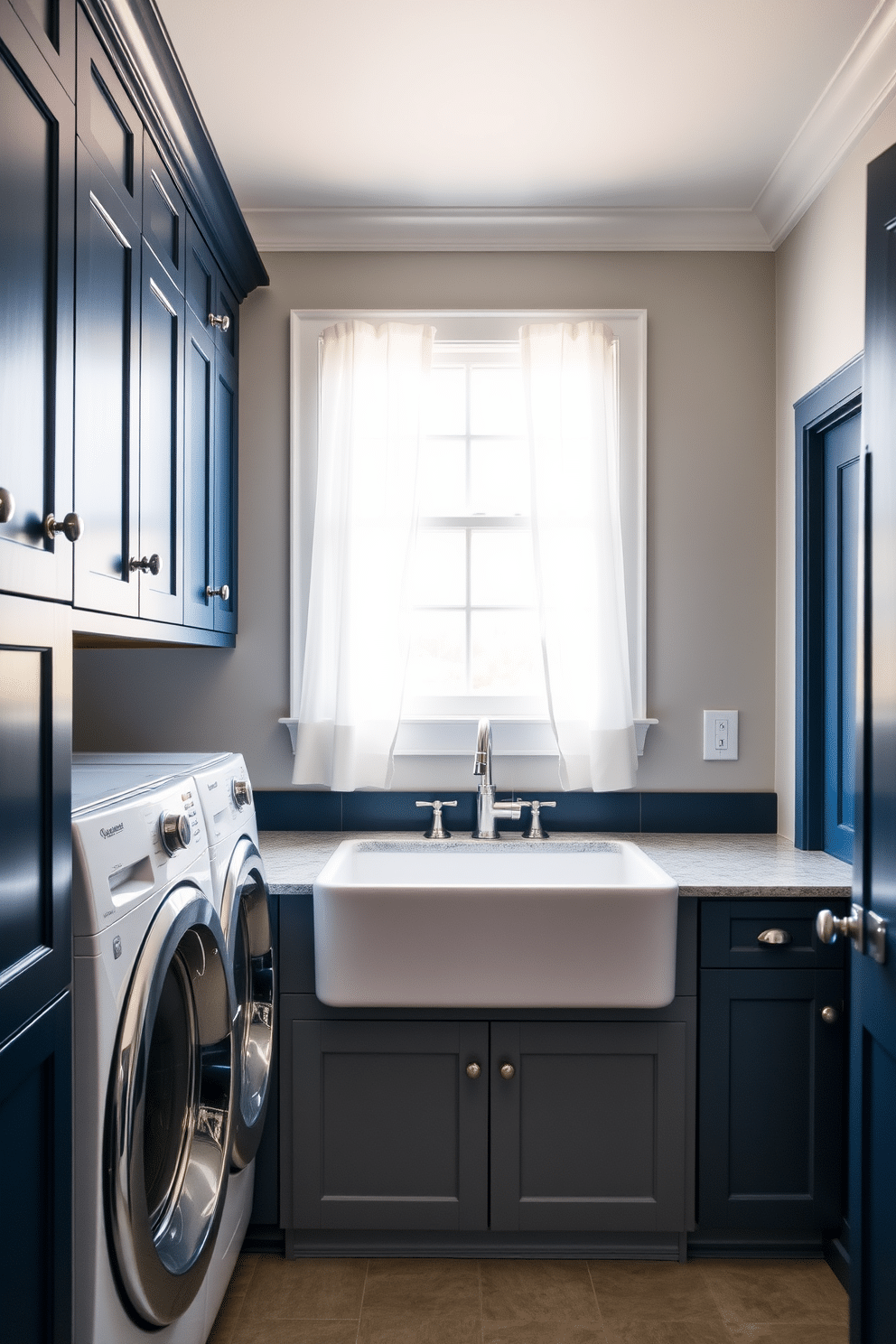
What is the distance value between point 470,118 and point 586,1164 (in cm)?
240

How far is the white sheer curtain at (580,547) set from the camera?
8.18 feet

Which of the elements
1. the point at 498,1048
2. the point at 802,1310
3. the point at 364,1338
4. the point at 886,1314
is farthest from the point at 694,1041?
the point at 364,1338

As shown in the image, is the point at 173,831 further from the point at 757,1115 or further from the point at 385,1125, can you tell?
the point at 757,1115

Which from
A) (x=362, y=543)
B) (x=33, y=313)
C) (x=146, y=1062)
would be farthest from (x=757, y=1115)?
(x=33, y=313)

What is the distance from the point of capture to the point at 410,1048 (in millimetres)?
1997

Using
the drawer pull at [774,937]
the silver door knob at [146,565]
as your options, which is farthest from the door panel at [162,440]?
the drawer pull at [774,937]

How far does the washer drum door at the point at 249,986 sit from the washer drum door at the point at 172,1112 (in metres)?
0.07

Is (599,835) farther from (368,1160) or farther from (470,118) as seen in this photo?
(470,118)

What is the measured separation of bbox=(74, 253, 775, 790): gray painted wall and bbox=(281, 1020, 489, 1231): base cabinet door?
40.2 inches

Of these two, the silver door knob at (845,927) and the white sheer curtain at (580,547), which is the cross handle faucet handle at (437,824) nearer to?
the white sheer curtain at (580,547)

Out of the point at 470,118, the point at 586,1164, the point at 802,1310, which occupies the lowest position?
the point at 802,1310

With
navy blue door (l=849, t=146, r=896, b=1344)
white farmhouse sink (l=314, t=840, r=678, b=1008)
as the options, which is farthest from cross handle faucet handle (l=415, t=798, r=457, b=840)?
navy blue door (l=849, t=146, r=896, b=1344)

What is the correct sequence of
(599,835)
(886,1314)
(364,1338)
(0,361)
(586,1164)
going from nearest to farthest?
(0,361)
(886,1314)
(364,1338)
(586,1164)
(599,835)

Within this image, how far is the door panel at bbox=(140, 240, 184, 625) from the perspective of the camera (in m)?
1.65
